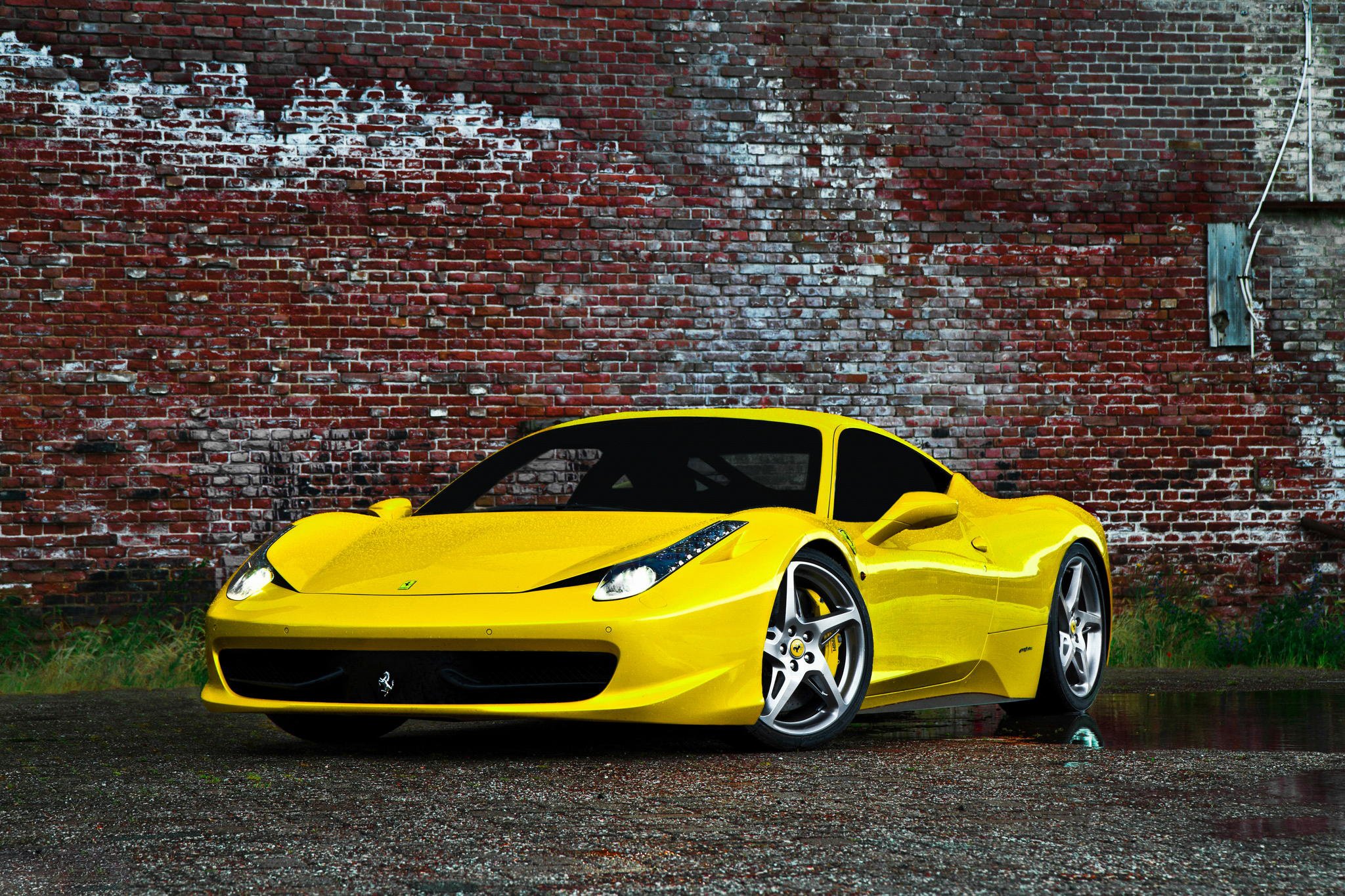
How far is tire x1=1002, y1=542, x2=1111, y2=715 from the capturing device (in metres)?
6.64

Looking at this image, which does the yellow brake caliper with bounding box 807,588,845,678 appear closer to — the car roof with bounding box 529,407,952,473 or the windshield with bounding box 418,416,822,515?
the windshield with bounding box 418,416,822,515

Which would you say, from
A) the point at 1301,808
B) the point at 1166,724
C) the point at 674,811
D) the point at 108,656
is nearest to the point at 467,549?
the point at 674,811

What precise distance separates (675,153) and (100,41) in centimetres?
354

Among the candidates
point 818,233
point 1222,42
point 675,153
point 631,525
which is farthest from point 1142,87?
point 631,525

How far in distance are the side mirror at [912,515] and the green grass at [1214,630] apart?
4.33m

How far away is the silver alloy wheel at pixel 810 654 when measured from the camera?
5.18m

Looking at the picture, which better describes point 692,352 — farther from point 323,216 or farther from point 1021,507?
point 1021,507

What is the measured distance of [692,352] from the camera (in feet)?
33.9

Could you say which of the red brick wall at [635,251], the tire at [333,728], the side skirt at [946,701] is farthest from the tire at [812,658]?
the red brick wall at [635,251]

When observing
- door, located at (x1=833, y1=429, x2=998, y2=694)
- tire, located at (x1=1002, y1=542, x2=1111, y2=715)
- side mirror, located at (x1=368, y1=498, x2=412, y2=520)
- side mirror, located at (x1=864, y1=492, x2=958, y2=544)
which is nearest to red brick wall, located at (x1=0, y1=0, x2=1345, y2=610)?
tire, located at (x1=1002, y1=542, x2=1111, y2=715)

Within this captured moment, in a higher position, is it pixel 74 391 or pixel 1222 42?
pixel 1222 42

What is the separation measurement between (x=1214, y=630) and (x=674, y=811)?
7154 mm

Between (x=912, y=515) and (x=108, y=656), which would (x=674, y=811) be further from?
(x=108, y=656)

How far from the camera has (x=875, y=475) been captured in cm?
634
